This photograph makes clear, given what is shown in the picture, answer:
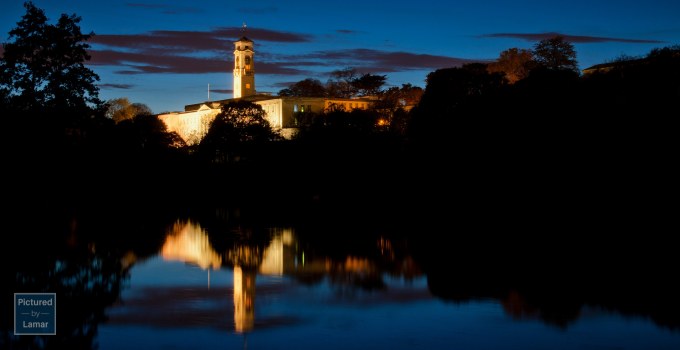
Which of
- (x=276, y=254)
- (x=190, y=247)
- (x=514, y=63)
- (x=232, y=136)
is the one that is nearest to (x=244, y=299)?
(x=276, y=254)

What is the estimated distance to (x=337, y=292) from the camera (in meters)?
21.1

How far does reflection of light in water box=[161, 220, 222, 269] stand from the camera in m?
26.5

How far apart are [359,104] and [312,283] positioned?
8563 centimetres

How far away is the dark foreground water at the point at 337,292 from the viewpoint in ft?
53.5

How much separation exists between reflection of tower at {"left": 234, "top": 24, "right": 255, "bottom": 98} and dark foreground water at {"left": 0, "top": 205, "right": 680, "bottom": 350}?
318ft

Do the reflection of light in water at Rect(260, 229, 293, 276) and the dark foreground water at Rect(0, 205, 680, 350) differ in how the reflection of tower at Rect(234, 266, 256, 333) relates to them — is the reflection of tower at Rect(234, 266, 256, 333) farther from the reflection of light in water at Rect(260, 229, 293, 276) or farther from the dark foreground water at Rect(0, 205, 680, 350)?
the reflection of light in water at Rect(260, 229, 293, 276)

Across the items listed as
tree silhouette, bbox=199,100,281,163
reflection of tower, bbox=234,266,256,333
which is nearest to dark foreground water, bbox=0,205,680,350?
reflection of tower, bbox=234,266,256,333

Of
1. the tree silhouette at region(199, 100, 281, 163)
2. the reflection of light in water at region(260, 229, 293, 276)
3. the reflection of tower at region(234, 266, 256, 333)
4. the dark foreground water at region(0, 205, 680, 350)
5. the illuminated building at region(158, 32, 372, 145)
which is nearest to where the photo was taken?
the dark foreground water at region(0, 205, 680, 350)

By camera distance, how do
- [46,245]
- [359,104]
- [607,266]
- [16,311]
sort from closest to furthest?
[16,311], [607,266], [46,245], [359,104]

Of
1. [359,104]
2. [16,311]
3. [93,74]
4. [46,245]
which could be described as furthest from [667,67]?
[359,104]

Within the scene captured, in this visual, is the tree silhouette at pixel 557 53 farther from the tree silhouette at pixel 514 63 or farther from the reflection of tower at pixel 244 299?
the reflection of tower at pixel 244 299

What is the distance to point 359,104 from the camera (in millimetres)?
107500

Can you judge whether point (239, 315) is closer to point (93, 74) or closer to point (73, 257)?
point (73, 257)

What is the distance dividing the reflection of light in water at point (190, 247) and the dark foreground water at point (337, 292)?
8cm
